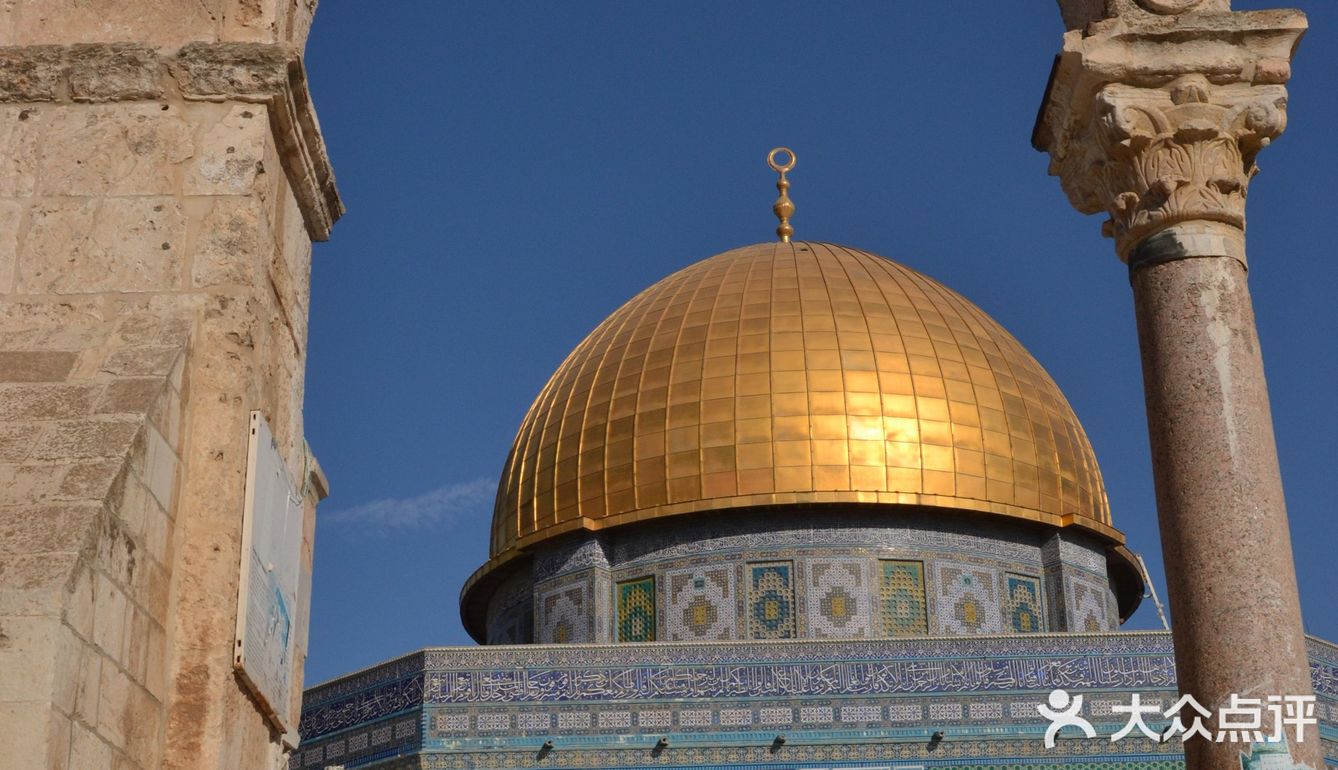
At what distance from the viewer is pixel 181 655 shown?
12.1 feet

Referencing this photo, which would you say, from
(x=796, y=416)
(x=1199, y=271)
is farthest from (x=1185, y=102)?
(x=796, y=416)

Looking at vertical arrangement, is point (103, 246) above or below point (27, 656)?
above

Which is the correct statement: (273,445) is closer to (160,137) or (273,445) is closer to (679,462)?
(160,137)

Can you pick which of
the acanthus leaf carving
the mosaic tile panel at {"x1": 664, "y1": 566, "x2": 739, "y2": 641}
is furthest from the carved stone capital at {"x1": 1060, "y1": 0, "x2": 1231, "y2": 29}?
the mosaic tile panel at {"x1": 664, "y1": 566, "x2": 739, "y2": 641}

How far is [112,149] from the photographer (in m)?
4.11

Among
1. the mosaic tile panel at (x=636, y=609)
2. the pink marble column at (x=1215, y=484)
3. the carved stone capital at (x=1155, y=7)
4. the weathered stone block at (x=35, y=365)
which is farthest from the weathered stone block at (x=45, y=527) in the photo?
the mosaic tile panel at (x=636, y=609)

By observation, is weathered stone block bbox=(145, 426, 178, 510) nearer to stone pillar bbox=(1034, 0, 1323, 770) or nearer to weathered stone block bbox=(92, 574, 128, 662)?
weathered stone block bbox=(92, 574, 128, 662)

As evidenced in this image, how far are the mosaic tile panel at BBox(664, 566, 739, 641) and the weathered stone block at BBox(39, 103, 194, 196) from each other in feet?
40.6

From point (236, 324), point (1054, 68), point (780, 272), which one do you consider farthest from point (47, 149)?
point (780, 272)

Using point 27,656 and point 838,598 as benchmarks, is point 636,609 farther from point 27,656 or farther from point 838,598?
point 27,656

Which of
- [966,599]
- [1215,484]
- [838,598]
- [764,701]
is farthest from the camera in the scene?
[966,599]

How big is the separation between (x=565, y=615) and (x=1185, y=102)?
39.6 feet

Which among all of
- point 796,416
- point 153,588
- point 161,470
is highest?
point 796,416

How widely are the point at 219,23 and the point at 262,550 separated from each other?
1173 millimetres
